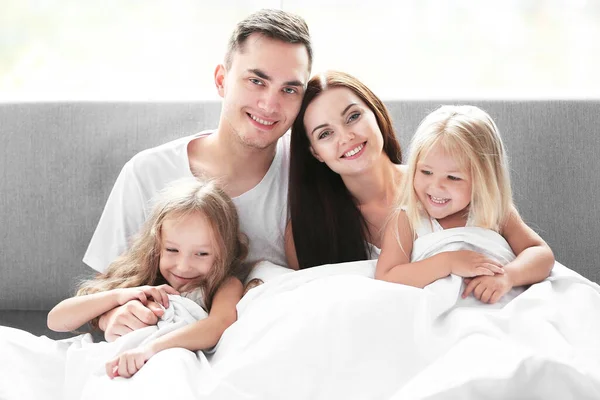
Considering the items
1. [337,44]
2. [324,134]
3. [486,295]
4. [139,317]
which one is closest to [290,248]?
[324,134]

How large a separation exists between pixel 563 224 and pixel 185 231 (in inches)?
44.6

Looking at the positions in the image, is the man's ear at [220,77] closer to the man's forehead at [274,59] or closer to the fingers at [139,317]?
the man's forehead at [274,59]

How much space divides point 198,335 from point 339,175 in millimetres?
728

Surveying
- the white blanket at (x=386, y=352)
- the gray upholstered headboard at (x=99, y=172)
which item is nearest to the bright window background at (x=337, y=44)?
the gray upholstered headboard at (x=99, y=172)

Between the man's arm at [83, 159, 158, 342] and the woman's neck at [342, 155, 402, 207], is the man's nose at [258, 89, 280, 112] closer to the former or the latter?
the woman's neck at [342, 155, 402, 207]

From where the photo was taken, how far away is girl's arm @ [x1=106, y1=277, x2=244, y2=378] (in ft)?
4.91

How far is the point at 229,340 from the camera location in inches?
62.4

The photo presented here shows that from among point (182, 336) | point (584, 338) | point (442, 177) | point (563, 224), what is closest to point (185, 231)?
point (182, 336)

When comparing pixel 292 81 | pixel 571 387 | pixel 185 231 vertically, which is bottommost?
pixel 185 231

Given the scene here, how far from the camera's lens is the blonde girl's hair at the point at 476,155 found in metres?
1.72

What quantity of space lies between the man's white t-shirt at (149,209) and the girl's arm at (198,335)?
26cm

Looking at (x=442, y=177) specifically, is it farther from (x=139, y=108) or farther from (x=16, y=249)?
(x=16, y=249)

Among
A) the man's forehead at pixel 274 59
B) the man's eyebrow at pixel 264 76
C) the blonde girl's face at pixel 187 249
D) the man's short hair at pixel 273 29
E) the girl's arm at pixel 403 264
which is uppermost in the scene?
the man's short hair at pixel 273 29

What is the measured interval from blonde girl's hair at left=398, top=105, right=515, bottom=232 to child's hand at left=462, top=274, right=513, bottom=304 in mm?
180
